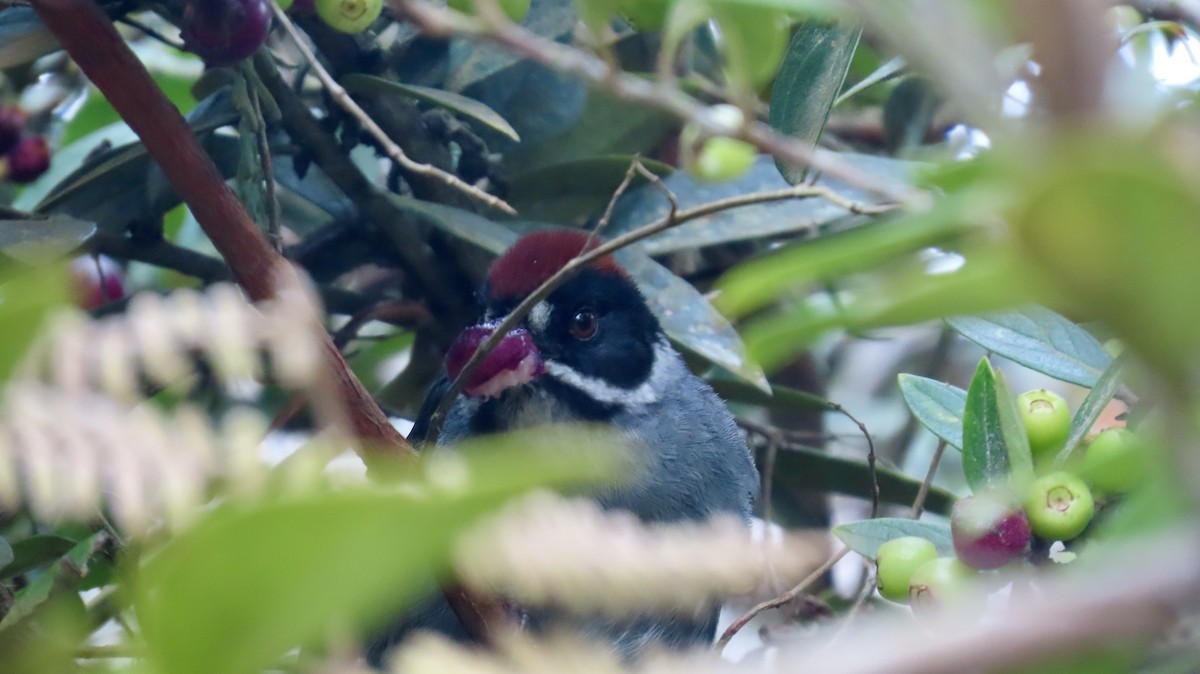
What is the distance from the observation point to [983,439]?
1.07 metres

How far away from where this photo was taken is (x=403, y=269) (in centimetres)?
180

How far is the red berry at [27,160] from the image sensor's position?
6.02 feet

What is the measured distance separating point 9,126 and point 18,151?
5 centimetres

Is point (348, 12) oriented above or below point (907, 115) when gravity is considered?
above

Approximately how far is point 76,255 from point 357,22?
1.53 feet

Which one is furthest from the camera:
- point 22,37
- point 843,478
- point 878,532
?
point 843,478

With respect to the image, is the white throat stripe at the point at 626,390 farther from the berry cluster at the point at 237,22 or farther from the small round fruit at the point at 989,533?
the small round fruit at the point at 989,533

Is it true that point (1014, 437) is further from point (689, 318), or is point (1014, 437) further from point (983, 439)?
point (689, 318)

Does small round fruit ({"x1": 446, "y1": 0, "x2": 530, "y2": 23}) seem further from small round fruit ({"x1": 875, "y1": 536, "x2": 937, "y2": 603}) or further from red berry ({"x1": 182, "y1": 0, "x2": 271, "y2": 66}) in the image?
small round fruit ({"x1": 875, "y1": 536, "x2": 937, "y2": 603})

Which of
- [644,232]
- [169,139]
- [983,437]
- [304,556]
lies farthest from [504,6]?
[304,556]

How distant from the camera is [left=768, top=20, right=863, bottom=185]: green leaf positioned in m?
1.22

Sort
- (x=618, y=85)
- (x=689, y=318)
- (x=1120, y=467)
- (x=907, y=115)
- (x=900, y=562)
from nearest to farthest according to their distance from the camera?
(x=1120, y=467)
(x=618, y=85)
(x=900, y=562)
(x=689, y=318)
(x=907, y=115)

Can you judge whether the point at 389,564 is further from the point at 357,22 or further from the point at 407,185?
the point at 407,185

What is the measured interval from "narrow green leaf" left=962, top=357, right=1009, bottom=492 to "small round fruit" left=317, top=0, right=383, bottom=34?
0.77m
